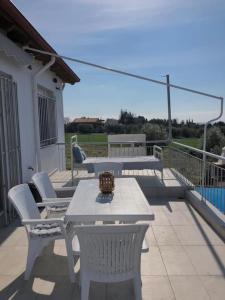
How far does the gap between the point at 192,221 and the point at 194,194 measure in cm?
112

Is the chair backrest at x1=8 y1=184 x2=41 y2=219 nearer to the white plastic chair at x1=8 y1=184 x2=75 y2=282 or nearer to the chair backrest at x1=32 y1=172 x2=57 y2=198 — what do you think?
the white plastic chair at x1=8 y1=184 x2=75 y2=282

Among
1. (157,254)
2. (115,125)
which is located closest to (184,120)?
(115,125)

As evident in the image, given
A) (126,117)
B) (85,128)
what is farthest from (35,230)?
(126,117)

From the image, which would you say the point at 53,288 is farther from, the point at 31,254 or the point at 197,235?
the point at 197,235

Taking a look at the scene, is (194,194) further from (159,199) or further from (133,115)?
(133,115)

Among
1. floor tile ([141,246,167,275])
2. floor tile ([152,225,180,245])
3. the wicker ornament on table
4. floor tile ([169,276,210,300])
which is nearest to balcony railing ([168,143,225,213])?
floor tile ([152,225,180,245])

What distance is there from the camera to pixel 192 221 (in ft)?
16.1

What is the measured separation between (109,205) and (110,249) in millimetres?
684

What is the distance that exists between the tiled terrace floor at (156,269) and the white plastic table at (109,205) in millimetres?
718

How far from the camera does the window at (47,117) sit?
25.0 ft

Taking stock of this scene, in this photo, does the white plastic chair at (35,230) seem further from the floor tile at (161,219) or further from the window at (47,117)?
the window at (47,117)

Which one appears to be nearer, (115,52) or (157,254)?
(157,254)

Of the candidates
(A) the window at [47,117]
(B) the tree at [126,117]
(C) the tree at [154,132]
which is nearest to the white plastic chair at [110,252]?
(A) the window at [47,117]

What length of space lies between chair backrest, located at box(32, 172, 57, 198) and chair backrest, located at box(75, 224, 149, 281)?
1.69 metres
